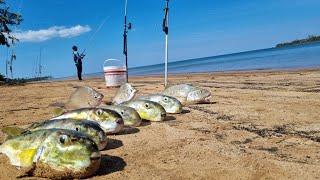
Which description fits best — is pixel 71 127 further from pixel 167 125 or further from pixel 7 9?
pixel 7 9

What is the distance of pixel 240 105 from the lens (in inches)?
300

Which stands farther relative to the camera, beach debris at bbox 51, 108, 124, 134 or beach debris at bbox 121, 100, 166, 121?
beach debris at bbox 121, 100, 166, 121

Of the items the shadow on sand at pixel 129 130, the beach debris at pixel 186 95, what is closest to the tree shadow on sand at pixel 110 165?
the shadow on sand at pixel 129 130

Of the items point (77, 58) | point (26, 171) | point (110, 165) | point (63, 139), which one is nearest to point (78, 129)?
point (110, 165)

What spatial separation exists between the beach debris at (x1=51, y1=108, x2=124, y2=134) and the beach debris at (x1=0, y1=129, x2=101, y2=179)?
1.33 m

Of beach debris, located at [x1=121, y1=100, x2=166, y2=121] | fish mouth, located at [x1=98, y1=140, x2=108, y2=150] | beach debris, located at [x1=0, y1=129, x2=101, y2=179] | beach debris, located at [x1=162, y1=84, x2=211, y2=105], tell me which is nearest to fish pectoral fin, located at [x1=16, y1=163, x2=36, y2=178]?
beach debris, located at [x1=0, y1=129, x2=101, y2=179]

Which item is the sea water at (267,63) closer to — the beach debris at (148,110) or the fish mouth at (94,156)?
the beach debris at (148,110)

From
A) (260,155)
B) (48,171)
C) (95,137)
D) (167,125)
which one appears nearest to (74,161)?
(48,171)

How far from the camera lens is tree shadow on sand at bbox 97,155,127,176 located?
3715 millimetres

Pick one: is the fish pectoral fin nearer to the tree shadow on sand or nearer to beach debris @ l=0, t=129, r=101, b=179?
beach debris @ l=0, t=129, r=101, b=179

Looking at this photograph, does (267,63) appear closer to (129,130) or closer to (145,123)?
(145,123)

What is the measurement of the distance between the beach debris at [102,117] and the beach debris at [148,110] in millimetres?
1066

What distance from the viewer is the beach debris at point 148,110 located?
6133 millimetres

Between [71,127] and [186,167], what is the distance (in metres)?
1.26
